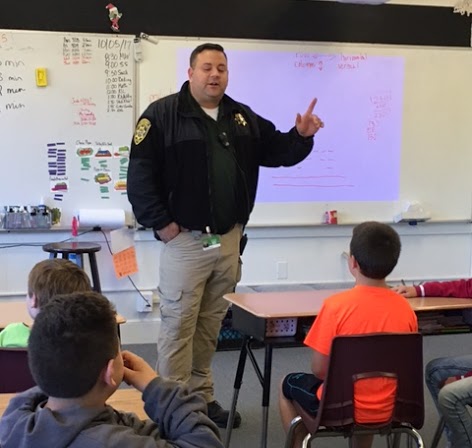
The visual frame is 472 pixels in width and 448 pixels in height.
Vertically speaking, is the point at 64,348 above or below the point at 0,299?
above

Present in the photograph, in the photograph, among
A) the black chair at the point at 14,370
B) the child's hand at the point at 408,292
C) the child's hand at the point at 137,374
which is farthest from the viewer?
the child's hand at the point at 408,292

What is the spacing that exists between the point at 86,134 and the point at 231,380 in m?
1.86

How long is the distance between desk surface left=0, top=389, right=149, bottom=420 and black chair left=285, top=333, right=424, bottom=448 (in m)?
0.62

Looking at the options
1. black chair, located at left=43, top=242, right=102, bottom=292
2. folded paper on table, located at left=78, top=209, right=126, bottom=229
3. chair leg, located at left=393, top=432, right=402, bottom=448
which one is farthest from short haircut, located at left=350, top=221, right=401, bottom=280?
folded paper on table, located at left=78, top=209, right=126, bottom=229

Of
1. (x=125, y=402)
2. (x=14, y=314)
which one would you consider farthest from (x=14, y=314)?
(x=125, y=402)

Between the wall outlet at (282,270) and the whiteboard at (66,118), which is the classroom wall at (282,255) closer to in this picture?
the wall outlet at (282,270)

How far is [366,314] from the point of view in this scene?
2.18m

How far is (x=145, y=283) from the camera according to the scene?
15.4 ft

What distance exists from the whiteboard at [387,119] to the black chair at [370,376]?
2725 millimetres

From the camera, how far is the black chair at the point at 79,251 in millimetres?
4059

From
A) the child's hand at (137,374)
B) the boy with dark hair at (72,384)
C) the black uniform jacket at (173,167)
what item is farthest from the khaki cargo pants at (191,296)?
the boy with dark hair at (72,384)

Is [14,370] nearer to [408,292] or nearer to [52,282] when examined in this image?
[52,282]

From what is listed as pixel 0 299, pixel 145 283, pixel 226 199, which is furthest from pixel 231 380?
pixel 0 299

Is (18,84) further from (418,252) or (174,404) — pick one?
(174,404)
